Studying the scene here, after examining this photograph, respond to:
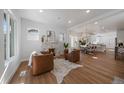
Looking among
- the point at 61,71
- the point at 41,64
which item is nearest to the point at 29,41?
the point at 41,64

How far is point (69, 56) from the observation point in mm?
6031

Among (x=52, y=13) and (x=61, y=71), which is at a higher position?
(x=52, y=13)

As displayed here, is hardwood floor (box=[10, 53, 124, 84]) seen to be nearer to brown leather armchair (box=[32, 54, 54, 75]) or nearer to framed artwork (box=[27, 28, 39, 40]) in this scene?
brown leather armchair (box=[32, 54, 54, 75])

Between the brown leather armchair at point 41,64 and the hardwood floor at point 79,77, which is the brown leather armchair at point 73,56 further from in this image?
the brown leather armchair at point 41,64

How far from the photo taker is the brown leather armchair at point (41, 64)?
3.60 metres

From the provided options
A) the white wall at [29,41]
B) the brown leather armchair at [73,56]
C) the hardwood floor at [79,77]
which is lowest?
the hardwood floor at [79,77]

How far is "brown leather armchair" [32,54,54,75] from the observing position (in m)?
A: 3.60

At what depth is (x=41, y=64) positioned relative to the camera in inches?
147

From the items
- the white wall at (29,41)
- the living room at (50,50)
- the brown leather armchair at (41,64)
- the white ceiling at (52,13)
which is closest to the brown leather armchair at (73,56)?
the living room at (50,50)

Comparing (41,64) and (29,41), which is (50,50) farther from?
(41,64)

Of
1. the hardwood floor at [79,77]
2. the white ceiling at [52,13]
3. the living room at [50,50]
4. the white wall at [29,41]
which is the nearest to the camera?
the hardwood floor at [79,77]
